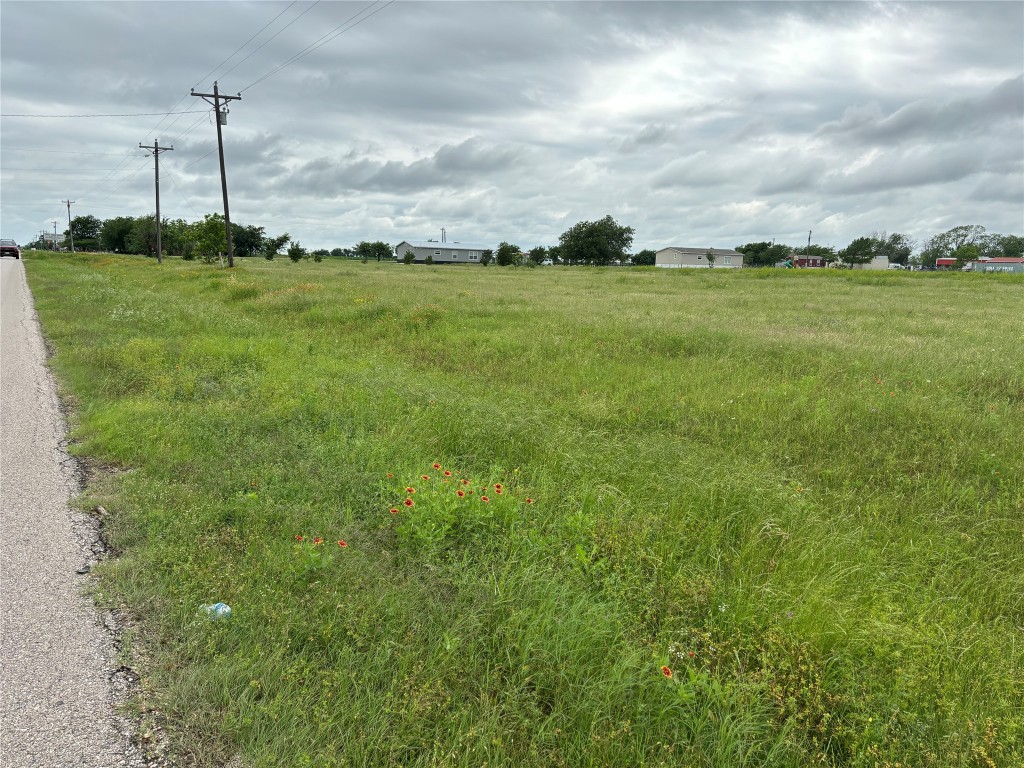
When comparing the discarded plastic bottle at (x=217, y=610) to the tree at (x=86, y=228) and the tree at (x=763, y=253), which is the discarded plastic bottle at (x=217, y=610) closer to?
the tree at (x=763, y=253)

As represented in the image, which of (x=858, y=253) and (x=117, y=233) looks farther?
(x=117, y=233)

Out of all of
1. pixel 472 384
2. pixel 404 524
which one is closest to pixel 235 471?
pixel 404 524

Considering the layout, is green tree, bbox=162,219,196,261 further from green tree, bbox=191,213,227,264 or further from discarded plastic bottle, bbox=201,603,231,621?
discarded plastic bottle, bbox=201,603,231,621

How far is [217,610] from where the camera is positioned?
3316 millimetres

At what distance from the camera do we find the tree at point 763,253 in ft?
379

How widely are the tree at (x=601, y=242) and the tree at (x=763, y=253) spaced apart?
33522mm

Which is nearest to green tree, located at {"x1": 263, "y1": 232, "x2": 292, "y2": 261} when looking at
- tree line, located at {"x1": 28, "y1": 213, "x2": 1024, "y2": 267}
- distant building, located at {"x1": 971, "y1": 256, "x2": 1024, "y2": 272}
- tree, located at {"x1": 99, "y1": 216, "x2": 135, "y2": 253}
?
tree line, located at {"x1": 28, "y1": 213, "x2": 1024, "y2": 267}

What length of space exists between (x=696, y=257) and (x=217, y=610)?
421 ft

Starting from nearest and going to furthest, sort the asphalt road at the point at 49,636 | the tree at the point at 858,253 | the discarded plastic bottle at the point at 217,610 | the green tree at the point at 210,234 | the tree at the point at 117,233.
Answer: the asphalt road at the point at 49,636 < the discarded plastic bottle at the point at 217,610 < the green tree at the point at 210,234 < the tree at the point at 858,253 < the tree at the point at 117,233

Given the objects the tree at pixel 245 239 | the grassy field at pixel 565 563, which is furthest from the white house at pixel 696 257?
the grassy field at pixel 565 563

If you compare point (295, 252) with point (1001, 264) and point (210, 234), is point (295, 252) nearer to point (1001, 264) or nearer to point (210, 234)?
point (210, 234)

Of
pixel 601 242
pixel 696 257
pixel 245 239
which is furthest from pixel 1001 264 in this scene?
pixel 245 239

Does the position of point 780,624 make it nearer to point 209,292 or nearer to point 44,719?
point 44,719

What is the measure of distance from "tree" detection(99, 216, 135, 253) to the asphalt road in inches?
4771
